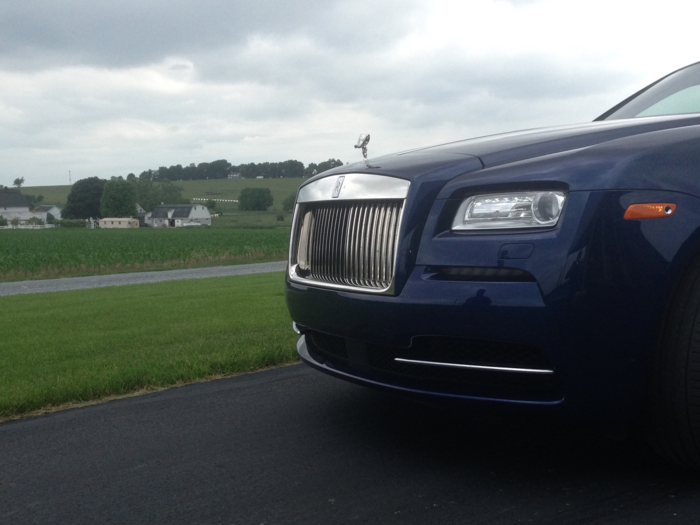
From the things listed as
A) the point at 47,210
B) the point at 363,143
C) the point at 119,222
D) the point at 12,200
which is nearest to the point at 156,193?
the point at 119,222

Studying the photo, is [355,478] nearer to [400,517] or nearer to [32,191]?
[400,517]

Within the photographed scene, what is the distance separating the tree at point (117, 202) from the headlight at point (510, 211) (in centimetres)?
11208

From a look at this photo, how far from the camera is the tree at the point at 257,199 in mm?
81062

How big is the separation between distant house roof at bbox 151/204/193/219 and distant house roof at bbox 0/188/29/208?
34.6 meters

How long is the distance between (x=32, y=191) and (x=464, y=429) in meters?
177

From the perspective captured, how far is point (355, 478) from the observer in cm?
287

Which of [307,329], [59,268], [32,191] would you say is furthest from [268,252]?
[32,191]

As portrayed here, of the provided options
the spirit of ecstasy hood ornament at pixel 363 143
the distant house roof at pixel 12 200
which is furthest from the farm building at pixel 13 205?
the spirit of ecstasy hood ornament at pixel 363 143

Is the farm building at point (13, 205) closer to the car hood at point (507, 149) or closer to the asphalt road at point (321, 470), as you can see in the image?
the asphalt road at point (321, 470)

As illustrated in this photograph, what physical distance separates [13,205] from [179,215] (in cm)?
4497

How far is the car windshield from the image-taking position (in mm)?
3854

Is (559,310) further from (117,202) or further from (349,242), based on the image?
(117,202)

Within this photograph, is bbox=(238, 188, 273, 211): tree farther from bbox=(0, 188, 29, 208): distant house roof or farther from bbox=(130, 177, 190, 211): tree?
bbox=(0, 188, 29, 208): distant house roof

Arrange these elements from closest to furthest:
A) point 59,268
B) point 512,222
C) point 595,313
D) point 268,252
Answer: point 595,313, point 512,222, point 59,268, point 268,252
